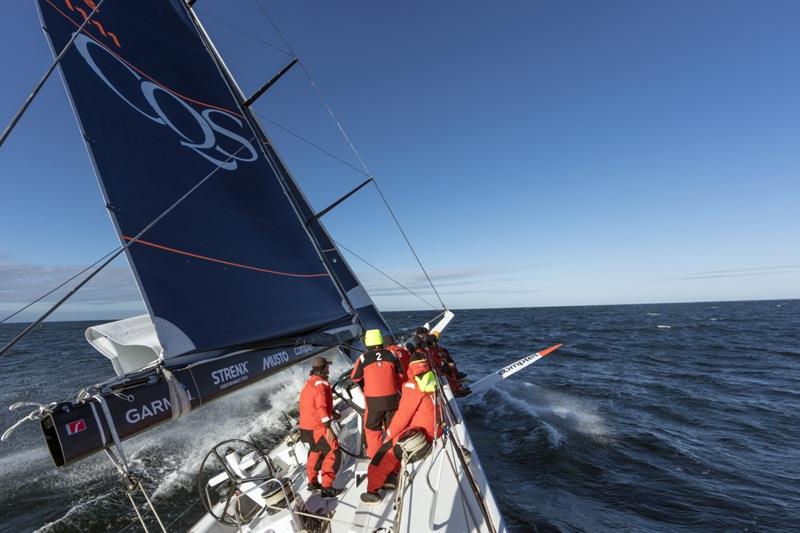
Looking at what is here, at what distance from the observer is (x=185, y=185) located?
13.2 ft

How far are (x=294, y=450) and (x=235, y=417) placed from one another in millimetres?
5045

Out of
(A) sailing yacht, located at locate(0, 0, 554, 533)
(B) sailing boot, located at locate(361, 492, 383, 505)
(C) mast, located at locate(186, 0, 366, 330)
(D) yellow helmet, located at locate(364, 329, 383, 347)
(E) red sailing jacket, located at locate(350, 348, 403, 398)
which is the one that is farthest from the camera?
(C) mast, located at locate(186, 0, 366, 330)

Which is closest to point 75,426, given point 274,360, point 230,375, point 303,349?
point 230,375

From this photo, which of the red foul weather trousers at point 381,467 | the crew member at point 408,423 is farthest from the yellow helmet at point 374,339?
the red foul weather trousers at point 381,467

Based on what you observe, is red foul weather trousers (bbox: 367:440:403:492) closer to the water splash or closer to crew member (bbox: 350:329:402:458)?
crew member (bbox: 350:329:402:458)

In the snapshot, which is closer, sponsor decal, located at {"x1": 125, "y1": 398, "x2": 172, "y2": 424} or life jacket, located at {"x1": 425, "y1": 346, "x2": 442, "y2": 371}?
sponsor decal, located at {"x1": 125, "y1": 398, "x2": 172, "y2": 424}

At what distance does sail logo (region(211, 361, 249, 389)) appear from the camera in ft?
10.2

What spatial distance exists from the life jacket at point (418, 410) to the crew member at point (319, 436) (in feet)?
1.93

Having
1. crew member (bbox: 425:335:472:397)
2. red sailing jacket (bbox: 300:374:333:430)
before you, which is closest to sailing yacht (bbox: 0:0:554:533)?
red sailing jacket (bbox: 300:374:333:430)

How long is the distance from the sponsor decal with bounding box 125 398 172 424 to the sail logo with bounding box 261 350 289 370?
106cm

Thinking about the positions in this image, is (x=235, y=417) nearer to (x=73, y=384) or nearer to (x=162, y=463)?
(x=162, y=463)

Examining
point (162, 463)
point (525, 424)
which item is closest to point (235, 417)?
point (162, 463)

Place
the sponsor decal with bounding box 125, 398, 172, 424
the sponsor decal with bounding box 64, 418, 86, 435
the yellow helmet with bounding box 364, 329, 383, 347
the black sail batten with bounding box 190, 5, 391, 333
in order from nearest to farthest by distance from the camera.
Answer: the sponsor decal with bounding box 64, 418, 86, 435 < the sponsor decal with bounding box 125, 398, 172, 424 < the yellow helmet with bounding box 364, 329, 383, 347 < the black sail batten with bounding box 190, 5, 391, 333

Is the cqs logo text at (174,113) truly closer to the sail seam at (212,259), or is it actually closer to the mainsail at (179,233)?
the mainsail at (179,233)
